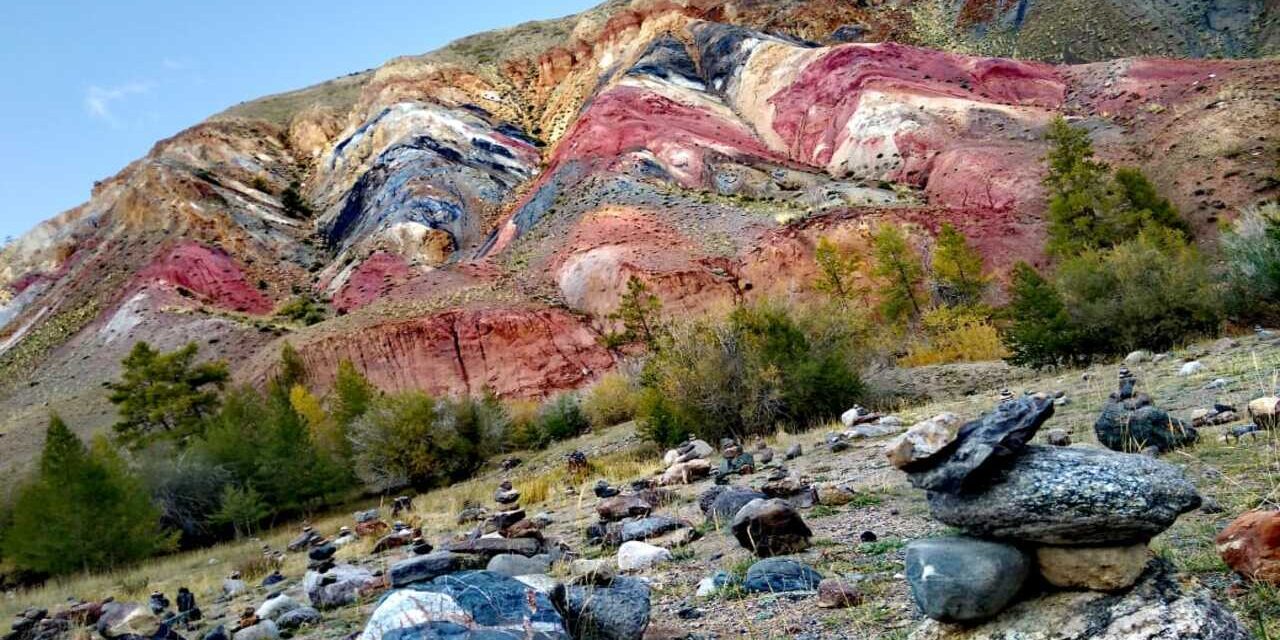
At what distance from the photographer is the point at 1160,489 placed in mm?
2955

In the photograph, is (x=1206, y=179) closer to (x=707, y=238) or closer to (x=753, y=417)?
(x=707, y=238)

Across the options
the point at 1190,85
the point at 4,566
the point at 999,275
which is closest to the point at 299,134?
the point at 4,566

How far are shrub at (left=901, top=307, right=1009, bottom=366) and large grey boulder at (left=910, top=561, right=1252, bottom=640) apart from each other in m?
21.1

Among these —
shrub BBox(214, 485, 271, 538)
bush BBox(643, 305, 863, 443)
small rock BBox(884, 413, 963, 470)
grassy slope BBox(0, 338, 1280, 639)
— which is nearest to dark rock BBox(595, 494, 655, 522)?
grassy slope BBox(0, 338, 1280, 639)

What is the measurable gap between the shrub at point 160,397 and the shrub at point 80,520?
1415 cm

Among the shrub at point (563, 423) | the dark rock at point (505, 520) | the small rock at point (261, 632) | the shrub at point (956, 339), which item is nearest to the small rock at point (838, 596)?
the small rock at point (261, 632)

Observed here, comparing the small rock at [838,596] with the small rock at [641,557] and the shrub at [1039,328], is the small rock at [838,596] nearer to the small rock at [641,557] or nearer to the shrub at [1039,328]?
the small rock at [641,557]

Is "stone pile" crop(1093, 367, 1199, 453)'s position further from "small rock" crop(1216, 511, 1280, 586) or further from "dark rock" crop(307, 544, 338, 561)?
"dark rock" crop(307, 544, 338, 561)

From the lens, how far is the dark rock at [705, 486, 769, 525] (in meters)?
6.80

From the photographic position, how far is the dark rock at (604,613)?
151 inches

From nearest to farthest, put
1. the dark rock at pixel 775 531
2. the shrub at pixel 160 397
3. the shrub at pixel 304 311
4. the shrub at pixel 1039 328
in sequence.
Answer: the dark rock at pixel 775 531 → the shrub at pixel 1039 328 → the shrub at pixel 160 397 → the shrub at pixel 304 311

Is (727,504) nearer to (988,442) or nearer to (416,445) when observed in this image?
(988,442)

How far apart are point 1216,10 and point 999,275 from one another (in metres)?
48.3

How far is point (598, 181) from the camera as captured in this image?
2012 inches
